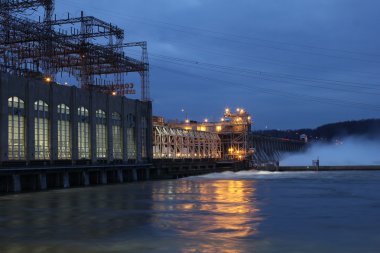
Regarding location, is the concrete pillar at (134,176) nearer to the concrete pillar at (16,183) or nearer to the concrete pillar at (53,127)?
the concrete pillar at (53,127)

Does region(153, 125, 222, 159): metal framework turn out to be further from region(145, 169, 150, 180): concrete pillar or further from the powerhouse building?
region(145, 169, 150, 180): concrete pillar

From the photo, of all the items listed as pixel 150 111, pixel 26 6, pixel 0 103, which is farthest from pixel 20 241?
pixel 150 111

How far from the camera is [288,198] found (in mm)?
45594

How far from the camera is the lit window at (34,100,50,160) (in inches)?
2621

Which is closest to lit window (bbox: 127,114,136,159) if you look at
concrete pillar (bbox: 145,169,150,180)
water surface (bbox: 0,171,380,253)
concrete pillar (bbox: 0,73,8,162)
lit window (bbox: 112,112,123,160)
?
lit window (bbox: 112,112,123,160)

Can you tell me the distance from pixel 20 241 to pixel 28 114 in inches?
1655

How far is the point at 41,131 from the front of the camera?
67562 millimetres

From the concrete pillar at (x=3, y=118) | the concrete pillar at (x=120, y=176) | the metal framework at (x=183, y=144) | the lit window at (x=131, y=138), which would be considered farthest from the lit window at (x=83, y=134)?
the metal framework at (x=183, y=144)

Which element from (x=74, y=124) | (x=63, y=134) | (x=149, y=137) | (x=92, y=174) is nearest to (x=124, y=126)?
(x=149, y=137)

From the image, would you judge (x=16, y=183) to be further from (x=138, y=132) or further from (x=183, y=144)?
(x=183, y=144)

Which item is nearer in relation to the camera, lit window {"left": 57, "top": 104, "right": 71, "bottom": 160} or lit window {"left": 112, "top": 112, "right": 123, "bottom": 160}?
lit window {"left": 57, "top": 104, "right": 71, "bottom": 160}

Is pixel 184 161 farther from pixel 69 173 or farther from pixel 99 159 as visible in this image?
pixel 69 173

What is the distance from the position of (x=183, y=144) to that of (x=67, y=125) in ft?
171

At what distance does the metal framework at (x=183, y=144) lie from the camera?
360 ft
